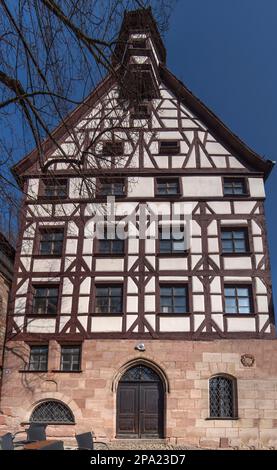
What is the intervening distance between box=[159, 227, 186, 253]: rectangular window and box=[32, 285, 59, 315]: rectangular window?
3981mm

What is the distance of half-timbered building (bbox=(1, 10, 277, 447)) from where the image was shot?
1564cm

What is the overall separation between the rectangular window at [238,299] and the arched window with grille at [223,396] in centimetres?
219

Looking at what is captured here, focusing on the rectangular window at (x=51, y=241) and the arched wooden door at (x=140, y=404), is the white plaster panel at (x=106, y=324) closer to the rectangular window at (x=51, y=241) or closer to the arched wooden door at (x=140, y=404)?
the arched wooden door at (x=140, y=404)

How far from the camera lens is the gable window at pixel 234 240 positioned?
1770 centimetres

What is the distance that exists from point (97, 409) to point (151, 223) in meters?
6.50

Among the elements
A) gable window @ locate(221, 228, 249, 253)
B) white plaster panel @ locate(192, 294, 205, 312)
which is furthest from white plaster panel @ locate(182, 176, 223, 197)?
white plaster panel @ locate(192, 294, 205, 312)

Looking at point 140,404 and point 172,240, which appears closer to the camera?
point 140,404

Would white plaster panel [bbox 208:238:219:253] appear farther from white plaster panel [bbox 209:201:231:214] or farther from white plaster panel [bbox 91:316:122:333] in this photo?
white plaster panel [bbox 91:316:122:333]

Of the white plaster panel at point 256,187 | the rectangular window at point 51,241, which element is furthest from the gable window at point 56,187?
the white plaster panel at point 256,187

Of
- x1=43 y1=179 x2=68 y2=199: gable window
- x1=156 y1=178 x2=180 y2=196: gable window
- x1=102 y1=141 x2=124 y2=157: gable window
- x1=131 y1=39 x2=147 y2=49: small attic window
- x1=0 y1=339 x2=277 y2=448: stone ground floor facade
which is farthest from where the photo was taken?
x1=156 y1=178 x2=180 y2=196: gable window

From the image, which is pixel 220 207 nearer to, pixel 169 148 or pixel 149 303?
pixel 169 148

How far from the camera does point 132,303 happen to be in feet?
55.3

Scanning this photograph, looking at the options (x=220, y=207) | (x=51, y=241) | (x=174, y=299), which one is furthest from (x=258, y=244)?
(x=51, y=241)

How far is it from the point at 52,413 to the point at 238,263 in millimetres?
7705
